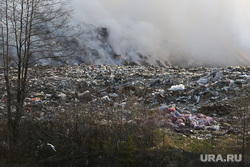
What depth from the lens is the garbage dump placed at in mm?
5137

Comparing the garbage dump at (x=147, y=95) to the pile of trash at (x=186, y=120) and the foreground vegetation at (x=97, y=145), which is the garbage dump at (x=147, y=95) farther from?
the foreground vegetation at (x=97, y=145)

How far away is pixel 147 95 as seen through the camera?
7.64 m

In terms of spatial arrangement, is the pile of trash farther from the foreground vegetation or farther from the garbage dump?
the foreground vegetation

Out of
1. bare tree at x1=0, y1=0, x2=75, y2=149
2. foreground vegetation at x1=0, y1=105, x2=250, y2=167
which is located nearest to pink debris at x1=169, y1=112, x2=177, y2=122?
foreground vegetation at x1=0, y1=105, x2=250, y2=167

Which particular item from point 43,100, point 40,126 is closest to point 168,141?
point 40,126

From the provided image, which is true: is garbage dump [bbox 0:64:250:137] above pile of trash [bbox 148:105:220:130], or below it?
above

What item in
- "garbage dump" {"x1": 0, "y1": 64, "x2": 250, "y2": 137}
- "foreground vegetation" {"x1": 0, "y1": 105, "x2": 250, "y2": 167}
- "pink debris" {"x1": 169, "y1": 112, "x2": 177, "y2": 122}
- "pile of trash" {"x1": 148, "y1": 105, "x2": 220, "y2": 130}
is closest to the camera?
"foreground vegetation" {"x1": 0, "y1": 105, "x2": 250, "y2": 167}

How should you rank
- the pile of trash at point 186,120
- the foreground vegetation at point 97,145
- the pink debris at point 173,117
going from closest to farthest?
the foreground vegetation at point 97,145, the pile of trash at point 186,120, the pink debris at point 173,117

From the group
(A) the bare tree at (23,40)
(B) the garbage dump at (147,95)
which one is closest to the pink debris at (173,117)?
(B) the garbage dump at (147,95)

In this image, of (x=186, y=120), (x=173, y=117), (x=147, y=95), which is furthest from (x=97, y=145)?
(x=147, y=95)

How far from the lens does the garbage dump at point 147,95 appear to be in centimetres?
514

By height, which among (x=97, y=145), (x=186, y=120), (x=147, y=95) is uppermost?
(x=147, y=95)

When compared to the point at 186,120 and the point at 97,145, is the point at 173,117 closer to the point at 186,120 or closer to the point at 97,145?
the point at 186,120

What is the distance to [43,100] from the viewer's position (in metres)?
7.21
